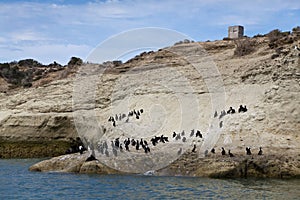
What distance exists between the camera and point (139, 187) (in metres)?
23.2

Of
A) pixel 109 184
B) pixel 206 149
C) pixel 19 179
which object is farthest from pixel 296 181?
pixel 19 179

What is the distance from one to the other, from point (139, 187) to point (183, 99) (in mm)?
17490

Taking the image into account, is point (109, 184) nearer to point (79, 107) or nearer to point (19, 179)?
point (19, 179)

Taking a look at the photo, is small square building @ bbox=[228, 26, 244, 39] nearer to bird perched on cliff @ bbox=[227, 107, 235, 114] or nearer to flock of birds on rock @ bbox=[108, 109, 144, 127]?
flock of birds on rock @ bbox=[108, 109, 144, 127]

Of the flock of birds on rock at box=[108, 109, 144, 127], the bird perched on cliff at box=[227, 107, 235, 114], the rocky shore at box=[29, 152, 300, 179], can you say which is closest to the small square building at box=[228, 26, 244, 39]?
the flock of birds on rock at box=[108, 109, 144, 127]

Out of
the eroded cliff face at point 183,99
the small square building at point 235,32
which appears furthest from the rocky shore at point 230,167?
the small square building at point 235,32

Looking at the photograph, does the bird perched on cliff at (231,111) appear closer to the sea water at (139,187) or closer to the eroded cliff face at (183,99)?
the eroded cliff face at (183,99)

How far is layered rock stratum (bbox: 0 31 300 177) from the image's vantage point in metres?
27.6

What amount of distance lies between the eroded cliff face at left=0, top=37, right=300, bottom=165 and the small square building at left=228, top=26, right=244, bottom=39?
6.17 metres

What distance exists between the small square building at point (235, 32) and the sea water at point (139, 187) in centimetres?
3623

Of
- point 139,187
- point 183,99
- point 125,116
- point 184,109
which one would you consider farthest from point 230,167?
point 125,116

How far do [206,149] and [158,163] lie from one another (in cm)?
291

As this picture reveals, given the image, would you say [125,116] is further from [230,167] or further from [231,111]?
[230,167]

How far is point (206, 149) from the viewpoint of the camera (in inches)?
1131
